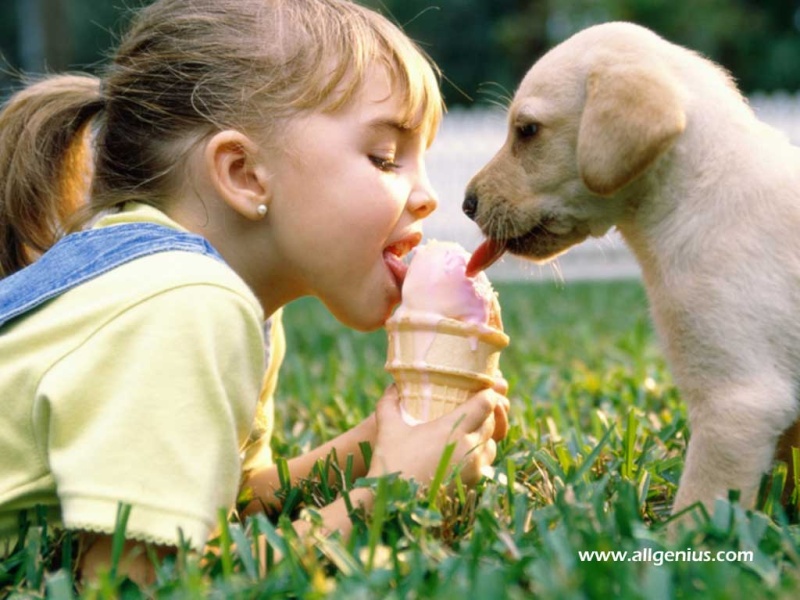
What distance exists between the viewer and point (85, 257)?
279 cm

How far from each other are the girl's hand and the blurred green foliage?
1764 centimetres

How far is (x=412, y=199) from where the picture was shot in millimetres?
3283

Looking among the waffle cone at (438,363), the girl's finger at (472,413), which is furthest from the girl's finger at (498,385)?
the girl's finger at (472,413)

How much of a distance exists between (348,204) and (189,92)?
0.58 m

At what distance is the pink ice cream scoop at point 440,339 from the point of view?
3018mm

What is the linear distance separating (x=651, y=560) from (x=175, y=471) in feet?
3.37

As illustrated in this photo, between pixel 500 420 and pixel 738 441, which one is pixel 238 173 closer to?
pixel 500 420

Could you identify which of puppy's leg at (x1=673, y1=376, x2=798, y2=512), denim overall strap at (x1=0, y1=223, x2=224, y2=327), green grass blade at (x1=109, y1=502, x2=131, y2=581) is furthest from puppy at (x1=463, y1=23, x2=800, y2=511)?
green grass blade at (x1=109, y1=502, x2=131, y2=581)

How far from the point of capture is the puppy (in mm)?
2605

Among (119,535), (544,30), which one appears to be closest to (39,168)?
(119,535)

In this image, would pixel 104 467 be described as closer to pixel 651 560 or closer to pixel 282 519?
pixel 282 519

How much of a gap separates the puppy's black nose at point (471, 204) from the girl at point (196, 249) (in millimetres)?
110

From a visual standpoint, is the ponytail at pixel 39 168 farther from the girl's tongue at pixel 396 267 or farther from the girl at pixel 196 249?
the girl's tongue at pixel 396 267

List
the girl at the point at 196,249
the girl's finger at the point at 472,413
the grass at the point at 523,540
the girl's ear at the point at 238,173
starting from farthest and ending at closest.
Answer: the girl's ear at the point at 238,173 → the girl's finger at the point at 472,413 → the girl at the point at 196,249 → the grass at the point at 523,540
